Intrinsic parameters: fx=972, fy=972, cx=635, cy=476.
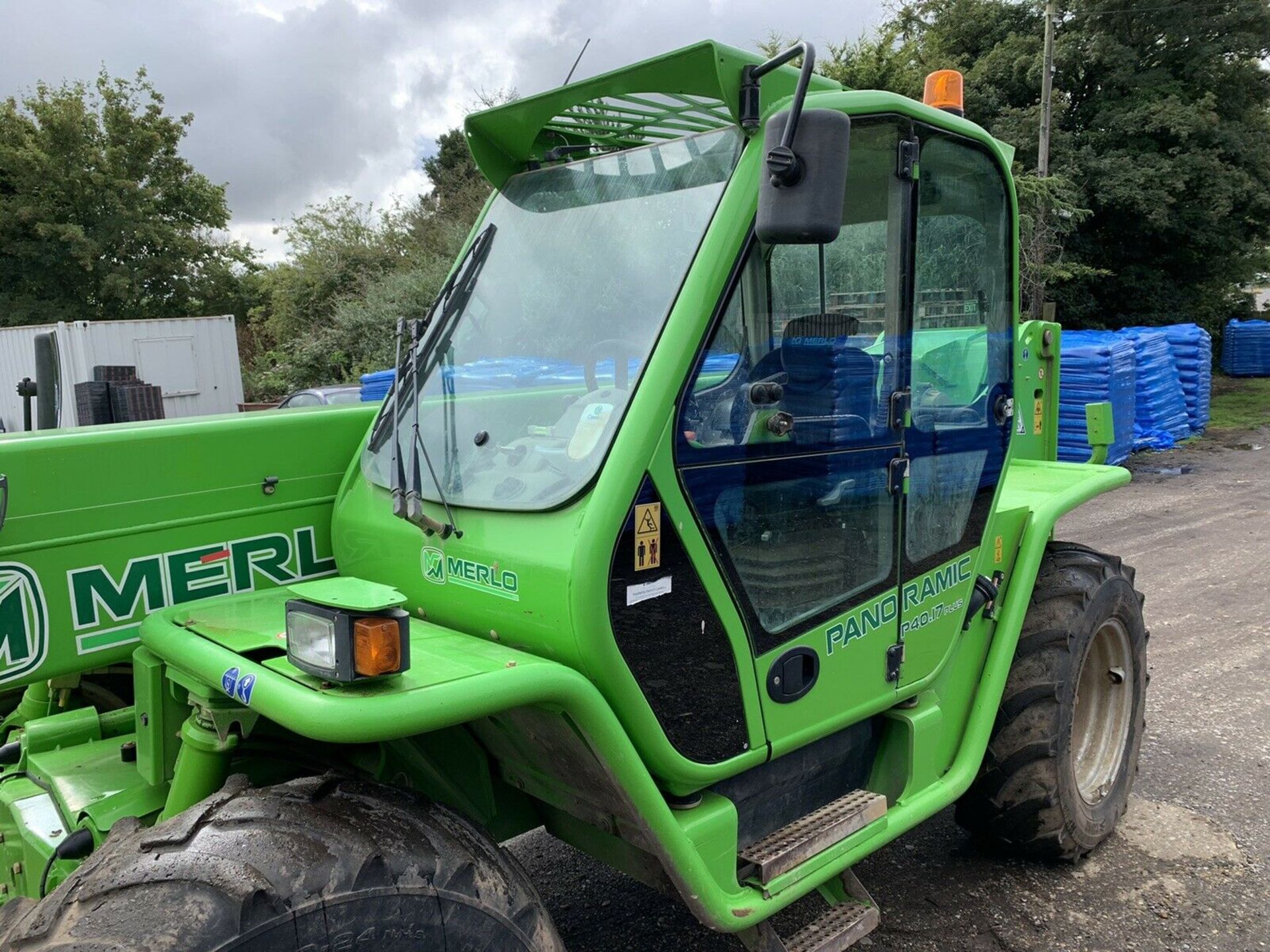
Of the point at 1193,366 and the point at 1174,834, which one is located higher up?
the point at 1193,366

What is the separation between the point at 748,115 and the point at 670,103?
273 millimetres

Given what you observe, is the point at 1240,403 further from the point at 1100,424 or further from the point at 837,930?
the point at 837,930

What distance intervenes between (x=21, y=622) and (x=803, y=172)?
2128mm

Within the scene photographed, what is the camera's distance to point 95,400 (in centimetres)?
333

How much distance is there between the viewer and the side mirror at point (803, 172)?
6.57 feet

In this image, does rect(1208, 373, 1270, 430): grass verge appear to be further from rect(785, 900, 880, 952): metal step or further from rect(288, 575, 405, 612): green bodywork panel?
rect(288, 575, 405, 612): green bodywork panel

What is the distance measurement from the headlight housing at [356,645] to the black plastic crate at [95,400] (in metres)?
2.09

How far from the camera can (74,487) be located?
96.3 inches

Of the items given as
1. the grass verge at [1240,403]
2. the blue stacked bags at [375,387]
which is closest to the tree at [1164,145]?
the grass verge at [1240,403]

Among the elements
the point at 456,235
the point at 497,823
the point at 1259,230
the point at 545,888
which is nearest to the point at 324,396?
the point at 545,888

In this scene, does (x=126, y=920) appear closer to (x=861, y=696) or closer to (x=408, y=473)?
(x=408, y=473)

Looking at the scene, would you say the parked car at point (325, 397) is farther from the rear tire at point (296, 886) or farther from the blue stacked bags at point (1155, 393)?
the rear tire at point (296, 886)

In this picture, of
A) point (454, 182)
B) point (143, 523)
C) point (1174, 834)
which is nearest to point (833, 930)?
point (1174, 834)

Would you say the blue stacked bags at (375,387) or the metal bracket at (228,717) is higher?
A: the blue stacked bags at (375,387)
